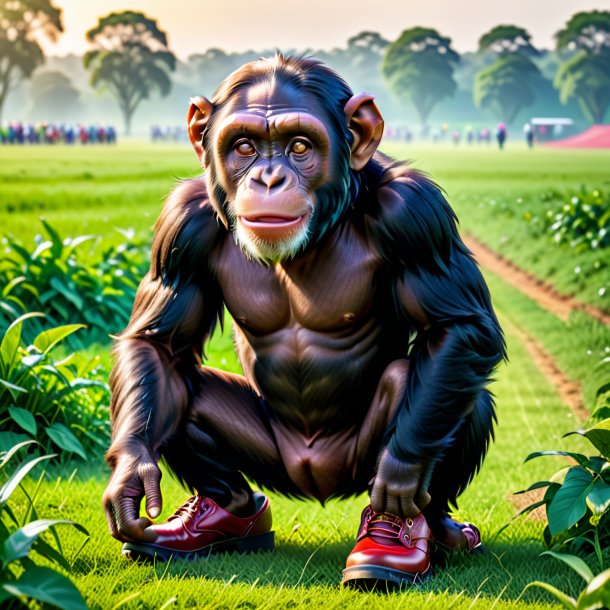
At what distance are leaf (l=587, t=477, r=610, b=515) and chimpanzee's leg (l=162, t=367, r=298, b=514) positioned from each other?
888mm

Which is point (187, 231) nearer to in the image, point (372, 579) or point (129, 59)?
point (372, 579)

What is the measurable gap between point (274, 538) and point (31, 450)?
Answer: 51.7 inches

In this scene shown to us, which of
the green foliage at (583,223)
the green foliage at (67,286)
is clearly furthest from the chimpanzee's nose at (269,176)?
the green foliage at (583,223)

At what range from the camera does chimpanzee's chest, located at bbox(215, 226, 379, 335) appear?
2.85 meters

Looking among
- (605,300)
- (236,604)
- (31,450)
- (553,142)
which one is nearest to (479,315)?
(236,604)

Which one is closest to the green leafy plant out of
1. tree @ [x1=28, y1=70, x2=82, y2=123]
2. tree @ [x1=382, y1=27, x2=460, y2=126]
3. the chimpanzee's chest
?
the chimpanzee's chest

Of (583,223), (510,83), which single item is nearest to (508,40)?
(510,83)

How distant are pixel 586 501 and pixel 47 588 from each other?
143 cm

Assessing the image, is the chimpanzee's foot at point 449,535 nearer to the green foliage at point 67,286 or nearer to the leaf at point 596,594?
the leaf at point 596,594

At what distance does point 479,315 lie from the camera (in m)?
2.84

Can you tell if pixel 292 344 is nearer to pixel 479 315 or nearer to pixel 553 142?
pixel 479 315

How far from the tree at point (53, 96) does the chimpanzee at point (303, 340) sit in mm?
72155

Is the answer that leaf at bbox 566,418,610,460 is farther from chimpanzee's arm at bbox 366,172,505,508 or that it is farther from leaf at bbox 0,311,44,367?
leaf at bbox 0,311,44,367

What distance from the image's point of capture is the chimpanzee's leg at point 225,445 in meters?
3.04
